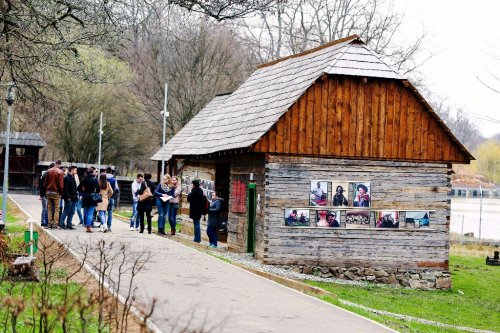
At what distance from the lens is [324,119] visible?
2539cm

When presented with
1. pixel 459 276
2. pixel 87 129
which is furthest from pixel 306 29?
pixel 459 276

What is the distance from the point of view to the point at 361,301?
19891mm

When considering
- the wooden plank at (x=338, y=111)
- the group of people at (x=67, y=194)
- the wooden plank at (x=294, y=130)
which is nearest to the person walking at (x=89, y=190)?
the group of people at (x=67, y=194)

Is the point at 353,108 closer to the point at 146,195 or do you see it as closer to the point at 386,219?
the point at 386,219

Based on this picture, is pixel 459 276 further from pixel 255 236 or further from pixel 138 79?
pixel 138 79

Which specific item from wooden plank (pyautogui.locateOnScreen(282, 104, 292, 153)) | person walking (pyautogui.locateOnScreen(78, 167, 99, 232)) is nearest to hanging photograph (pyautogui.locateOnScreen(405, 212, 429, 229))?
wooden plank (pyautogui.locateOnScreen(282, 104, 292, 153))

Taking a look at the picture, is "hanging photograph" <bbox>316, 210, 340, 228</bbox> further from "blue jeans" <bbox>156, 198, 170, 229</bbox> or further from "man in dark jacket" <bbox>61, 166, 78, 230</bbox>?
"man in dark jacket" <bbox>61, 166, 78, 230</bbox>

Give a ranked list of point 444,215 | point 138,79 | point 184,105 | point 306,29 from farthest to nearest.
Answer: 1. point 138,79
2. point 184,105
3. point 306,29
4. point 444,215

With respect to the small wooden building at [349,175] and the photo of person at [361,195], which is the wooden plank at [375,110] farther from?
the photo of person at [361,195]

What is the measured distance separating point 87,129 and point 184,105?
11.6 meters

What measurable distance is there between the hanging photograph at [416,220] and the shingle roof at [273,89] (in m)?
4.13

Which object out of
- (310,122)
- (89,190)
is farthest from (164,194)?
(310,122)

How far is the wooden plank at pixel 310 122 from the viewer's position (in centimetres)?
2512

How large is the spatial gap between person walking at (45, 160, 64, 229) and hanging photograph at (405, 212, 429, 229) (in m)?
10.2
